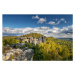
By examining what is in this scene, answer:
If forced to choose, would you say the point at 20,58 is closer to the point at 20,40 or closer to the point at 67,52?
the point at 20,40

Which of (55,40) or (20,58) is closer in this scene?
(20,58)

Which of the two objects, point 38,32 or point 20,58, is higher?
point 38,32
